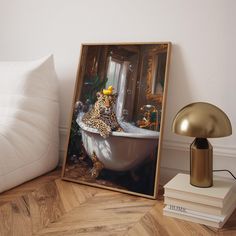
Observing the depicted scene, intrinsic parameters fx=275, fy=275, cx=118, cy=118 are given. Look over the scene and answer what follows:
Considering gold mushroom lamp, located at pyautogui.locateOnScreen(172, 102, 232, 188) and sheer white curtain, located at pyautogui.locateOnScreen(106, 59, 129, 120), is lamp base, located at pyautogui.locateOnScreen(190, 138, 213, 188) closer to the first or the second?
gold mushroom lamp, located at pyautogui.locateOnScreen(172, 102, 232, 188)

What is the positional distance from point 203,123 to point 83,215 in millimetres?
578

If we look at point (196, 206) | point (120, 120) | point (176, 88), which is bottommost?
point (196, 206)

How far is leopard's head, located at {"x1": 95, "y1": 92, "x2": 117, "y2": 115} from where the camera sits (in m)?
1.40

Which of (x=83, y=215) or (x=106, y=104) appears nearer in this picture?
(x=83, y=215)

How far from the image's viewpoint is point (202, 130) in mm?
999

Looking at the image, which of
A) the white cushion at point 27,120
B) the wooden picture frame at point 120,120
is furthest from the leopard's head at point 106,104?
the white cushion at point 27,120

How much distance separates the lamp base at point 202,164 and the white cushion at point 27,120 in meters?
0.83

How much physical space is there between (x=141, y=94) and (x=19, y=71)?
0.67 m

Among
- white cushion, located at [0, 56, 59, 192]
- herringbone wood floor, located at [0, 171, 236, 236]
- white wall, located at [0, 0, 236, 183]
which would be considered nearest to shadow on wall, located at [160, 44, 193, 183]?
white wall, located at [0, 0, 236, 183]

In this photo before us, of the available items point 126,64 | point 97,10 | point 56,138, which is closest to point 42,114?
point 56,138

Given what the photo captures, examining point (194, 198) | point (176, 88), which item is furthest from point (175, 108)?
point (194, 198)

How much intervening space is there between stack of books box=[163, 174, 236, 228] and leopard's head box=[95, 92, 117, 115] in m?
0.49

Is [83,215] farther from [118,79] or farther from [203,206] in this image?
[118,79]

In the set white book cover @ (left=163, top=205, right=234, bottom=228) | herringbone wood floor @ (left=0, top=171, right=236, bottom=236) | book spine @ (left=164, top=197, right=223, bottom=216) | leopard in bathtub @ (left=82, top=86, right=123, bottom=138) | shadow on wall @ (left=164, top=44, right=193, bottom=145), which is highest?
shadow on wall @ (left=164, top=44, right=193, bottom=145)
